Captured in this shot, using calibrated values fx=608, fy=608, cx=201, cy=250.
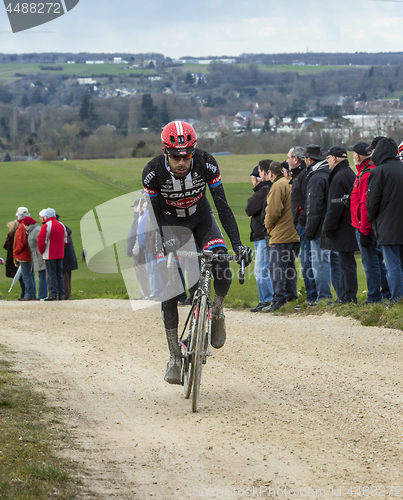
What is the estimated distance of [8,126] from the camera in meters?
126

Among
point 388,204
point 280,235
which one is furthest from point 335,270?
point 388,204

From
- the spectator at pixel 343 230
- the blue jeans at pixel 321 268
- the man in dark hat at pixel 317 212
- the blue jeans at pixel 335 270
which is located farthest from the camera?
the blue jeans at pixel 335 270

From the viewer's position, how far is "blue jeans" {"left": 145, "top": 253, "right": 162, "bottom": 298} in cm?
1443

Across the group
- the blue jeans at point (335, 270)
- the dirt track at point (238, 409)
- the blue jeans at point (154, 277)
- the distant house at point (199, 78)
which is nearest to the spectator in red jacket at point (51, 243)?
the blue jeans at point (154, 277)

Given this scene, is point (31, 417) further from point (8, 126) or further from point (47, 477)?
point (8, 126)

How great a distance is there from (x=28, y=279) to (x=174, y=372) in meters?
10.8

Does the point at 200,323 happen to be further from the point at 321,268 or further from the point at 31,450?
the point at 321,268

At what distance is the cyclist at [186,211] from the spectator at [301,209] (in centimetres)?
529

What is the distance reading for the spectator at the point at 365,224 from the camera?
9.96 m

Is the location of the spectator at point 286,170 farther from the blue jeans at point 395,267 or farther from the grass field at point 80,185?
the grass field at point 80,185

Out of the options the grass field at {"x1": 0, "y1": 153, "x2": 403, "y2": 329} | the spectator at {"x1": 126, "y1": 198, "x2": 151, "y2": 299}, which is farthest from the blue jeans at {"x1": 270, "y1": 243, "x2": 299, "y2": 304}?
the grass field at {"x1": 0, "y1": 153, "x2": 403, "y2": 329}

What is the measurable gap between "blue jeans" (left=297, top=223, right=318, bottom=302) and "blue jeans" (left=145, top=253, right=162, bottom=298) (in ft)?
12.5

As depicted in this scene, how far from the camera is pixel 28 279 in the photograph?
16.3 metres

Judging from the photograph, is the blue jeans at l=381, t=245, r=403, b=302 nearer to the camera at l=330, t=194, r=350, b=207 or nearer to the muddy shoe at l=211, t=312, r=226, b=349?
the camera at l=330, t=194, r=350, b=207
